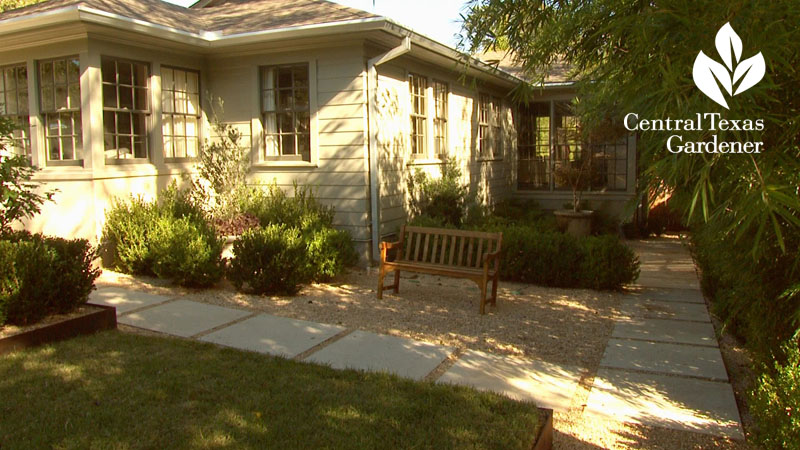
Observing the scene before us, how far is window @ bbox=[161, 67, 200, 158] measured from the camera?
9.33m

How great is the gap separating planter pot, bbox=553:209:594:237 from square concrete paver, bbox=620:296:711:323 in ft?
18.5

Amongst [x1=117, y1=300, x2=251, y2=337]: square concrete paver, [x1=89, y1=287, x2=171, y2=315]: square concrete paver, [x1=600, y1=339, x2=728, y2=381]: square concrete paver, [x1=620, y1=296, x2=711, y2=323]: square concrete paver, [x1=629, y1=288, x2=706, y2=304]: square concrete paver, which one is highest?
[x1=89, y1=287, x2=171, y2=315]: square concrete paver

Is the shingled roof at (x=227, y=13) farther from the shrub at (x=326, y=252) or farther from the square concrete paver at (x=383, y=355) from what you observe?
the square concrete paver at (x=383, y=355)

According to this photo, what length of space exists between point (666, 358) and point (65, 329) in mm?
4851

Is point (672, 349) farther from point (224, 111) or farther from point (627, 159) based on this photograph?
point (627, 159)

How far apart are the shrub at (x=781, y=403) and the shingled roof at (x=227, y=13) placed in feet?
22.0

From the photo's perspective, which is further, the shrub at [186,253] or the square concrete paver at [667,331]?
the shrub at [186,253]

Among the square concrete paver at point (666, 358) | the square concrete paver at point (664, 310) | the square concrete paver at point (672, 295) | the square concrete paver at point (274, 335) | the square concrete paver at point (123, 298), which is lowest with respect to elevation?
the square concrete paver at point (666, 358)

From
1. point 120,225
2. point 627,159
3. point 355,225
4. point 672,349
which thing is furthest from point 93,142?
point 627,159

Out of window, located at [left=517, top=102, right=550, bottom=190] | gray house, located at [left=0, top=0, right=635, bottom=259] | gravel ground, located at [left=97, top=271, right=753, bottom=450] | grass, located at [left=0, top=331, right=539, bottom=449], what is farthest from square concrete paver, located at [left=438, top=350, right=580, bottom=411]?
window, located at [left=517, top=102, right=550, bottom=190]

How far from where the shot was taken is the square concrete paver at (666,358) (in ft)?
15.5

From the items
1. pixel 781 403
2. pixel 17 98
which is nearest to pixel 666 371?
pixel 781 403

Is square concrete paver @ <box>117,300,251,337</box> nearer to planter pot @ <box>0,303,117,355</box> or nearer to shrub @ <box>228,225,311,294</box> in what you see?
planter pot @ <box>0,303,117,355</box>

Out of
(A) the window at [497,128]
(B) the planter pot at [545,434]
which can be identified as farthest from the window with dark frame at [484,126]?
(B) the planter pot at [545,434]
